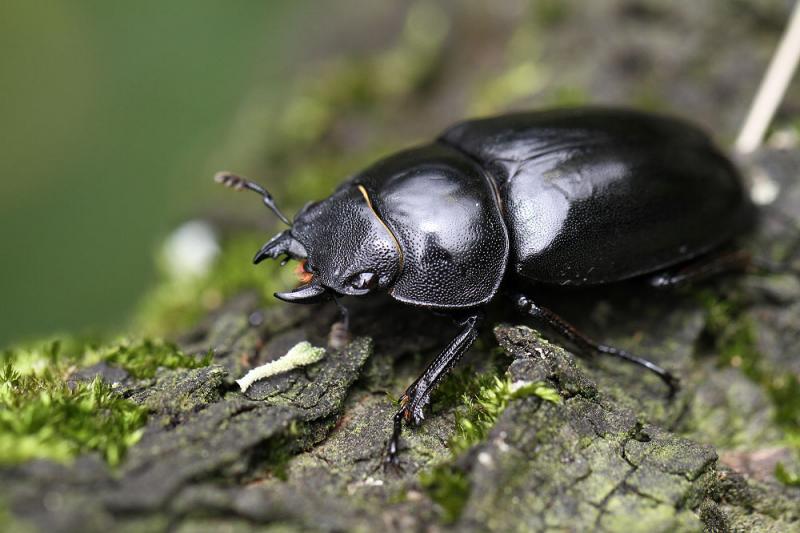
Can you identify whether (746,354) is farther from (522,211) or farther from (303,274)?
(303,274)

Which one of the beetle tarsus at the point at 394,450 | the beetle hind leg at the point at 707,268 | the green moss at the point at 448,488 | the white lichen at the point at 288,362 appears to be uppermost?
the white lichen at the point at 288,362

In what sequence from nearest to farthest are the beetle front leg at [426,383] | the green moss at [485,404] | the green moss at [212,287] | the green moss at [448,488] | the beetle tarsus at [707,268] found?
the green moss at [448,488], the green moss at [485,404], the beetle front leg at [426,383], the beetle tarsus at [707,268], the green moss at [212,287]

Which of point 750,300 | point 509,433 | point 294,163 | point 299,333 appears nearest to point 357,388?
point 299,333

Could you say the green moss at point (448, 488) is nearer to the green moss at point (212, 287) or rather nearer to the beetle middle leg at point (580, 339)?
the beetle middle leg at point (580, 339)

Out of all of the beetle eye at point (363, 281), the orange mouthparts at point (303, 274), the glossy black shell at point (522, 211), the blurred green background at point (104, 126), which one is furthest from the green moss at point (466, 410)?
the blurred green background at point (104, 126)

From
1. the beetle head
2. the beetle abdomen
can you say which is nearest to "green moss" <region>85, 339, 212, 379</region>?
the beetle head

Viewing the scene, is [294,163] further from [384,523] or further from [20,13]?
[20,13]
